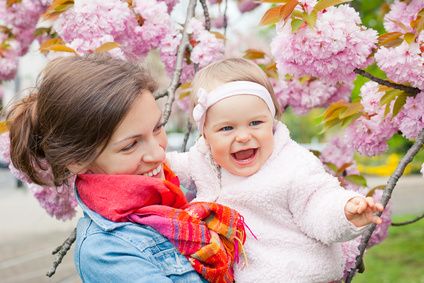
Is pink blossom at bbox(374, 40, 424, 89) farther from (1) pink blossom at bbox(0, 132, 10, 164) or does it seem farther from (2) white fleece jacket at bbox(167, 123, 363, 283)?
(1) pink blossom at bbox(0, 132, 10, 164)

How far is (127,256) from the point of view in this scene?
180cm

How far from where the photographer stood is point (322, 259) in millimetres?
1996

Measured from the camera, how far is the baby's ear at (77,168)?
1939 millimetres

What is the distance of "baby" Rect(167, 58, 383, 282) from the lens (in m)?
1.97

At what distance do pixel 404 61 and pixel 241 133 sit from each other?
0.61m

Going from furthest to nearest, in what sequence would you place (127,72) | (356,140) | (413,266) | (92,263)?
(413,266), (356,140), (127,72), (92,263)

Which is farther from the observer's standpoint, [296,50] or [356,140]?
[356,140]

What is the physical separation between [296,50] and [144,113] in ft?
1.99

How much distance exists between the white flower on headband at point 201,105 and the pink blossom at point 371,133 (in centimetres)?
84

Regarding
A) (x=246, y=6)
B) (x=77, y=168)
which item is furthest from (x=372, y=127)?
(x=246, y=6)

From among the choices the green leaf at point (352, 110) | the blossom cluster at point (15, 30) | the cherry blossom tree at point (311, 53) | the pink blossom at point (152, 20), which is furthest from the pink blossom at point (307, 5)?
the blossom cluster at point (15, 30)

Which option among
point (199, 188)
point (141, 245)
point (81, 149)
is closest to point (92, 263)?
point (141, 245)

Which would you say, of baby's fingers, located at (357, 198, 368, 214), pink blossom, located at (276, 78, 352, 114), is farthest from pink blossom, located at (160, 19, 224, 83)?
baby's fingers, located at (357, 198, 368, 214)

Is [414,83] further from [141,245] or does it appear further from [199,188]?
[141,245]
